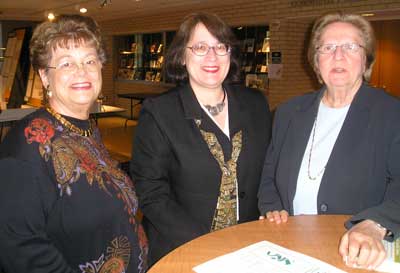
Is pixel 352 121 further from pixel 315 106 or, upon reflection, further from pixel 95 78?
pixel 95 78

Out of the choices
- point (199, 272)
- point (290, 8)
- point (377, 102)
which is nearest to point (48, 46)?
point (199, 272)

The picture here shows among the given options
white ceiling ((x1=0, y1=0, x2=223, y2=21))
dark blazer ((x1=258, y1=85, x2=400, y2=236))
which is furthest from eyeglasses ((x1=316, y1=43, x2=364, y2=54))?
white ceiling ((x1=0, y1=0, x2=223, y2=21))

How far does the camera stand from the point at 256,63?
9.27m

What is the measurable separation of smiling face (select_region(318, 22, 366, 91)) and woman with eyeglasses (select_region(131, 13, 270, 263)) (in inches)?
17.6

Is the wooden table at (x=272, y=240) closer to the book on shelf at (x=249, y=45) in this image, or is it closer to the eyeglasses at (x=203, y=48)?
the eyeglasses at (x=203, y=48)

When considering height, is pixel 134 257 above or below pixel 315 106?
below

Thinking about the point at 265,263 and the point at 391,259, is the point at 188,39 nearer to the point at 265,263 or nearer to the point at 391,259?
the point at 265,263

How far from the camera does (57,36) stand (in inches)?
59.1

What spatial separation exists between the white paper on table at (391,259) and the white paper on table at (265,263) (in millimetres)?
143

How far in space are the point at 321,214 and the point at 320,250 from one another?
431 mm

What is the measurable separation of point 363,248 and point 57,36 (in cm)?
130

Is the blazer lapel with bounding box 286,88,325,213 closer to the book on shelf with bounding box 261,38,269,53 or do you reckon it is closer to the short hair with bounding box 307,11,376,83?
the short hair with bounding box 307,11,376,83

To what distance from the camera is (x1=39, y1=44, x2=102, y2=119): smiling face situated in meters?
1.52

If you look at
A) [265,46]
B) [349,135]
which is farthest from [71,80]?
[265,46]
